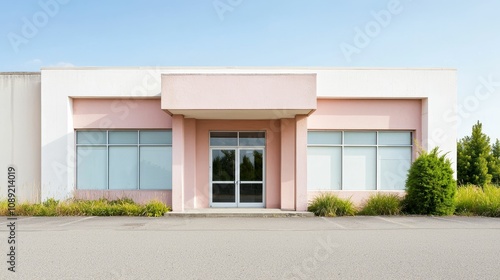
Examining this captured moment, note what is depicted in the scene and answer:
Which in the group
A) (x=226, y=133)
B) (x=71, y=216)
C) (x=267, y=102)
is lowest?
(x=71, y=216)

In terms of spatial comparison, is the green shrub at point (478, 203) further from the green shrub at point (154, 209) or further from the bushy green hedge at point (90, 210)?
the bushy green hedge at point (90, 210)

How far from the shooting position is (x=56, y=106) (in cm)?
1518

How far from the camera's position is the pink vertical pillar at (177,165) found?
14227 millimetres

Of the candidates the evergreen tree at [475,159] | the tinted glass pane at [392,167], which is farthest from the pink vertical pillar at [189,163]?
the evergreen tree at [475,159]

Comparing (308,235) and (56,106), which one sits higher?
(56,106)

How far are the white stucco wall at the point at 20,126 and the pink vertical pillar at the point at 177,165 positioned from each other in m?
5.90

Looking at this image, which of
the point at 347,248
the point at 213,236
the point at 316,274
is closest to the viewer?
the point at 316,274

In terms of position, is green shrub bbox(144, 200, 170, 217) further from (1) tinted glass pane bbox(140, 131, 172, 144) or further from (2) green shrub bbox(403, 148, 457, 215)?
(2) green shrub bbox(403, 148, 457, 215)

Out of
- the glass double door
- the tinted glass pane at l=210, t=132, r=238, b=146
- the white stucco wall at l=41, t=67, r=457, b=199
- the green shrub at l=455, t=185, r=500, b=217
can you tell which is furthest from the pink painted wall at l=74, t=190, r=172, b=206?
the green shrub at l=455, t=185, r=500, b=217

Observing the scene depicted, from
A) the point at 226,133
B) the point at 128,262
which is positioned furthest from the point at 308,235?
the point at 226,133

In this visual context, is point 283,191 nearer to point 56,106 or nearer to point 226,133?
point 226,133

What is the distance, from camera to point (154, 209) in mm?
13719

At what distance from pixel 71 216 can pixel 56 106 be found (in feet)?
14.7

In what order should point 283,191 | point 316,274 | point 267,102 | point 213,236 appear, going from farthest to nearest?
point 283,191, point 267,102, point 213,236, point 316,274
